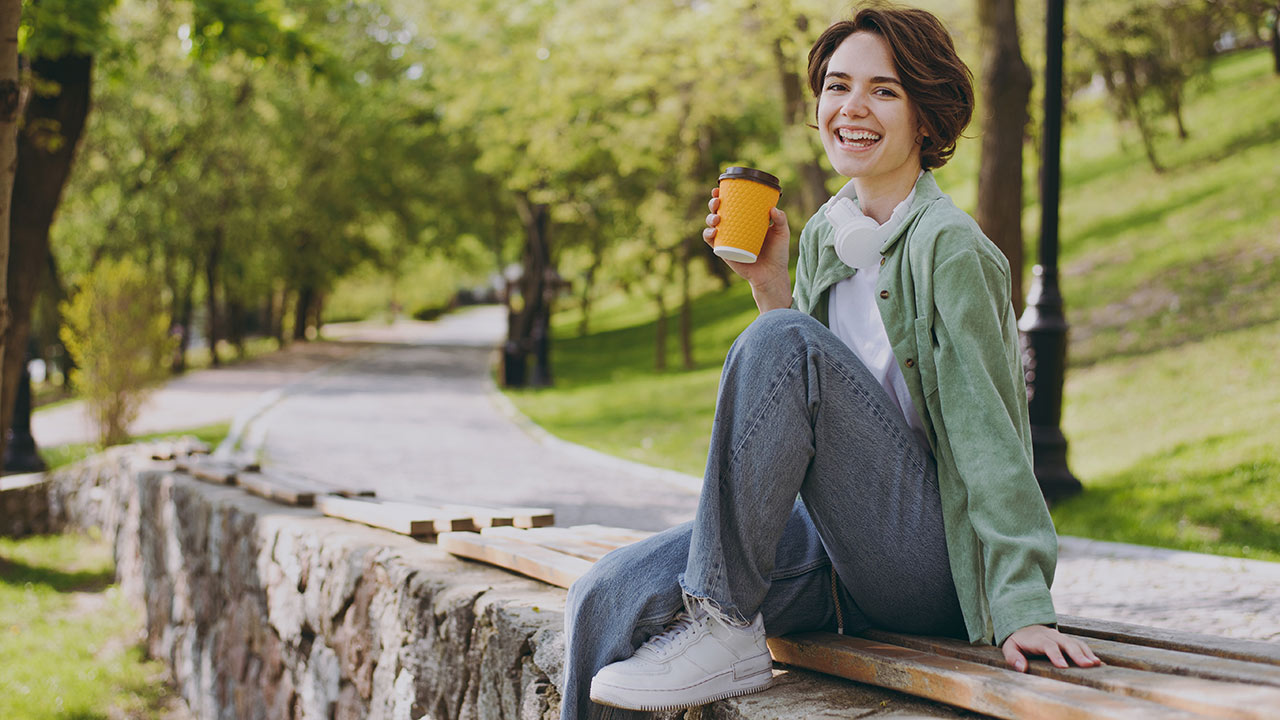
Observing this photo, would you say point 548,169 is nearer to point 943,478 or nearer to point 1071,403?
point 1071,403

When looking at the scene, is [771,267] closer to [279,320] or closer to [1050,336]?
[1050,336]

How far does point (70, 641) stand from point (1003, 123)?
292 inches

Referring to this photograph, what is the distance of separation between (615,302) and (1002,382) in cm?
4553

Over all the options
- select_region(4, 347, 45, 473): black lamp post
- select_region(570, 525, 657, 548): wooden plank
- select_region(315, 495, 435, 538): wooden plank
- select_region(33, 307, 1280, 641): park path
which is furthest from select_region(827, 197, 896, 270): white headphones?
select_region(4, 347, 45, 473): black lamp post

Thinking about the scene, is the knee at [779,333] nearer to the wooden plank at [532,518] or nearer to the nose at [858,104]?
the nose at [858,104]

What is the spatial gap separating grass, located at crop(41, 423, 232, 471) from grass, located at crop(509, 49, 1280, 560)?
4204 millimetres

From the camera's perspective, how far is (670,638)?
2.21 m

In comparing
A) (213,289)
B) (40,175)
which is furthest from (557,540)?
(213,289)

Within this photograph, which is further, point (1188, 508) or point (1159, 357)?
point (1159, 357)

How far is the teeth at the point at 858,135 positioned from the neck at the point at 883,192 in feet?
0.32

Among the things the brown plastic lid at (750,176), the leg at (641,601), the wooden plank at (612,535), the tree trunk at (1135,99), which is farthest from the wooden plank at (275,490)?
the tree trunk at (1135,99)

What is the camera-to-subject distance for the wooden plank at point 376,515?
4.02 metres

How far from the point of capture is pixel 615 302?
47500mm

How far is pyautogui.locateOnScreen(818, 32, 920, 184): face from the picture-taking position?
7.61ft
